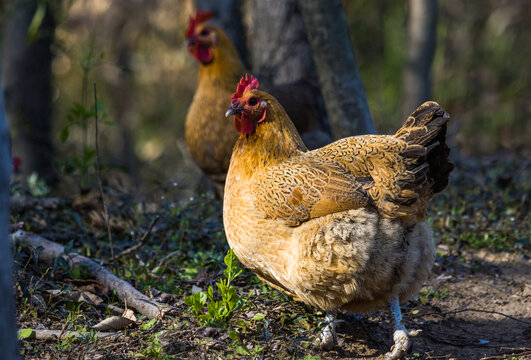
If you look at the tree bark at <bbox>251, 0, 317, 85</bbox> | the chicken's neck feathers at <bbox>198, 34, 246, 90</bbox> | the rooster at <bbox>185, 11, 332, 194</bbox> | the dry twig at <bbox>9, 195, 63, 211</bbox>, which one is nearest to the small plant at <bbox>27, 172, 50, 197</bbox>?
the dry twig at <bbox>9, 195, 63, 211</bbox>

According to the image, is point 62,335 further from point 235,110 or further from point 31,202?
point 31,202

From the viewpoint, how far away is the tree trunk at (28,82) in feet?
24.8

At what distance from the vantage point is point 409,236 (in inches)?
131

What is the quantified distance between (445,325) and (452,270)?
761 mm

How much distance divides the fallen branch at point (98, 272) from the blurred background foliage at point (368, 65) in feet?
18.4

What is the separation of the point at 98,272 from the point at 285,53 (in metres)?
3.59

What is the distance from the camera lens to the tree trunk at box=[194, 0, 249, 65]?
23.0 feet

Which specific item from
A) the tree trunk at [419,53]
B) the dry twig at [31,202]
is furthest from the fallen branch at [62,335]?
the tree trunk at [419,53]

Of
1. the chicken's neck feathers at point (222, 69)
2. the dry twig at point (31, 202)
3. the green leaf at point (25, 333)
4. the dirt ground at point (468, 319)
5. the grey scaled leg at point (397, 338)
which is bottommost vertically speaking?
the dirt ground at point (468, 319)

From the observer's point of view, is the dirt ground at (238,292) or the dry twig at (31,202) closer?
the dirt ground at (238,292)

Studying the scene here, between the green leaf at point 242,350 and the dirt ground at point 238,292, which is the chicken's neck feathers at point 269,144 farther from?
the green leaf at point 242,350

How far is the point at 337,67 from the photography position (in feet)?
16.0

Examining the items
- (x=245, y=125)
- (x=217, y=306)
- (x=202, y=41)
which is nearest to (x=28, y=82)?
(x=202, y=41)

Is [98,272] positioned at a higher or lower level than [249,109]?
lower
